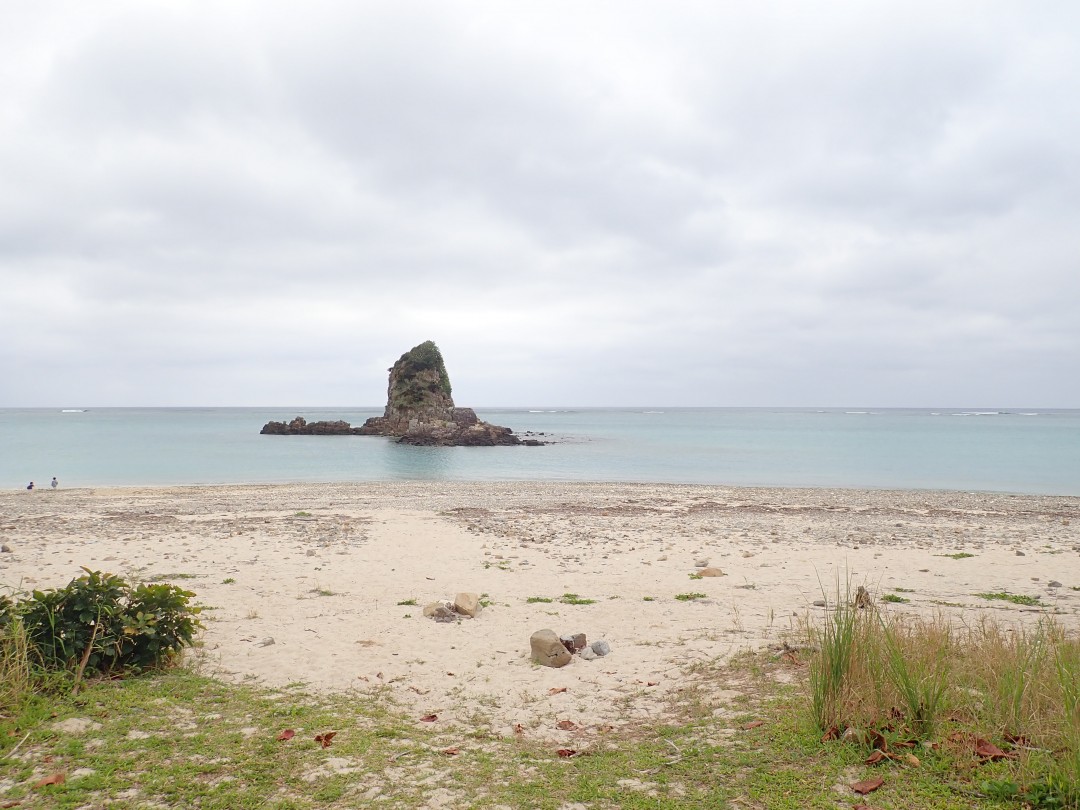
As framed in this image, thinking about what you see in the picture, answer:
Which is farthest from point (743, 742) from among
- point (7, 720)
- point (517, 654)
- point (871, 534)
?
point (871, 534)

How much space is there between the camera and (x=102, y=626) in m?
7.37

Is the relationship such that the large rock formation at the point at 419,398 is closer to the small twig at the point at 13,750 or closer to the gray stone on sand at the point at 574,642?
the gray stone on sand at the point at 574,642

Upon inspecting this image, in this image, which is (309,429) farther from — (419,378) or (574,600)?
(574,600)

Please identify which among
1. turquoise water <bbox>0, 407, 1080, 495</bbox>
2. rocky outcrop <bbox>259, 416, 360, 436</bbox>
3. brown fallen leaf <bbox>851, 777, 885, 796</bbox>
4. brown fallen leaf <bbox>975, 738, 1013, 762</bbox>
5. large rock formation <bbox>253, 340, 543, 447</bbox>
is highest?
large rock formation <bbox>253, 340, 543, 447</bbox>

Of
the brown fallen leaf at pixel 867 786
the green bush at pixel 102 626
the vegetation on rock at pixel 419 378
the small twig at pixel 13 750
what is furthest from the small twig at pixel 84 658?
the vegetation on rock at pixel 419 378

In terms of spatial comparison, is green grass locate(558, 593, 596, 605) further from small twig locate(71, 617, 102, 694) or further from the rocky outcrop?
the rocky outcrop

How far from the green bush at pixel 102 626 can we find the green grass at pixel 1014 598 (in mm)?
12828

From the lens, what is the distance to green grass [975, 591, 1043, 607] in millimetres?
11121

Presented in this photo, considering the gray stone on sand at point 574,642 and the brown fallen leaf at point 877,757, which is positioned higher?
the brown fallen leaf at point 877,757

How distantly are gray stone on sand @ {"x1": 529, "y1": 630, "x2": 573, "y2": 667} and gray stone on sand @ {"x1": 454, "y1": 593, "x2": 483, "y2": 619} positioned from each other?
229 cm

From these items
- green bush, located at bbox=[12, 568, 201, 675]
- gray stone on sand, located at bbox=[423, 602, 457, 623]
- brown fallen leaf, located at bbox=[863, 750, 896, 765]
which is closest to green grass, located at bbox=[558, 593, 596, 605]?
gray stone on sand, located at bbox=[423, 602, 457, 623]

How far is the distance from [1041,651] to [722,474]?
1739 inches

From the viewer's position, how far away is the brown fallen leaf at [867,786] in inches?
192

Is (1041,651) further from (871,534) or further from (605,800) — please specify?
(871,534)
